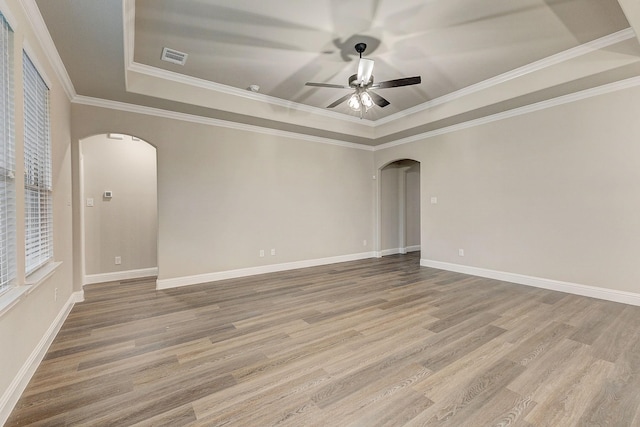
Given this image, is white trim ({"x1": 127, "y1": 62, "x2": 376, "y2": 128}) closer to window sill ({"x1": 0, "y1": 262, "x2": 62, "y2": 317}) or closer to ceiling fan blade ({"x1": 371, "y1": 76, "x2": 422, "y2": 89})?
ceiling fan blade ({"x1": 371, "y1": 76, "x2": 422, "y2": 89})

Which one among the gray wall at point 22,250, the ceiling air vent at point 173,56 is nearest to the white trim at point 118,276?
the gray wall at point 22,250

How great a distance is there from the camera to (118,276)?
15.7 feet

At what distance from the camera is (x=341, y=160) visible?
6.23 metres

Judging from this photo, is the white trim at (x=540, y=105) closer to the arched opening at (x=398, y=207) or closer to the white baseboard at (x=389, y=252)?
the arched opening at (x=398, y=207)

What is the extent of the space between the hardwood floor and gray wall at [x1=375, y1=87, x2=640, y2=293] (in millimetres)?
659

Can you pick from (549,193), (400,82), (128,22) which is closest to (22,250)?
(128,22)

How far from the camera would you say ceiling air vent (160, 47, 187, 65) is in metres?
3.28

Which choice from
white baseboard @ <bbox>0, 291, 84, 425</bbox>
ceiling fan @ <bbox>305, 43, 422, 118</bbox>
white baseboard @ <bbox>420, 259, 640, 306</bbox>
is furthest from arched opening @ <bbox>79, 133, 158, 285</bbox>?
white baseboard @ <bbox>420, 259, 640, 306</bbox>

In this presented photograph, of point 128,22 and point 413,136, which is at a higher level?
point 128,22

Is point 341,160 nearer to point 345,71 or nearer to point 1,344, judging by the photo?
point 345,71

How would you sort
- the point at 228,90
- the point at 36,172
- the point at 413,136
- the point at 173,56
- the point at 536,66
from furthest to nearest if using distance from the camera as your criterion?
the point at 413,136, the point at 228,90, the point at 536,66, the point at 173,56, the point at 36,172

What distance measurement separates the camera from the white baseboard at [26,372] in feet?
5.28

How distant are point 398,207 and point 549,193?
349 centimetres

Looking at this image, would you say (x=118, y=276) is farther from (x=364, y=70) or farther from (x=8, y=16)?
(x=364, y=70)
